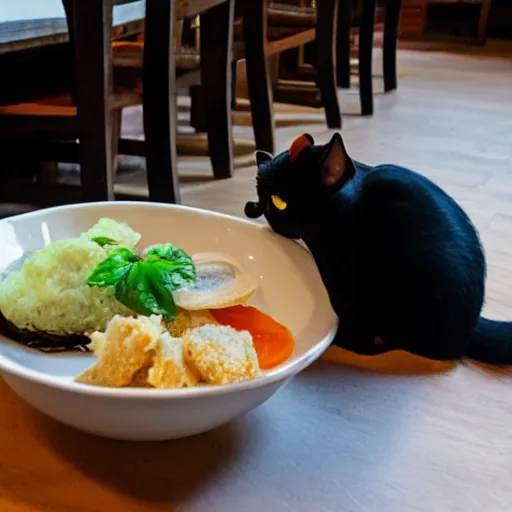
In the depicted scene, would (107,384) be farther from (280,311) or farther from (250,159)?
(250,159)

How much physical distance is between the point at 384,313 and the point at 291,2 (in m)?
2.29

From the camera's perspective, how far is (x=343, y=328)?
74 centimetres

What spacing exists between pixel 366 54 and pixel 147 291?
6.81 feet

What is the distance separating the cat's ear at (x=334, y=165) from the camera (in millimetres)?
687

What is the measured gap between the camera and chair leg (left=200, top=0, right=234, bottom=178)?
147 cm

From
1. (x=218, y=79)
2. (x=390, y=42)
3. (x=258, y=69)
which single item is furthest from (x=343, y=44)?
(x=218, y=79)

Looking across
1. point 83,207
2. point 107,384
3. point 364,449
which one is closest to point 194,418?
point 107,384

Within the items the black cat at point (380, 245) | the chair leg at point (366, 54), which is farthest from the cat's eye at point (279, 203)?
the chair leg at point (366, 54)

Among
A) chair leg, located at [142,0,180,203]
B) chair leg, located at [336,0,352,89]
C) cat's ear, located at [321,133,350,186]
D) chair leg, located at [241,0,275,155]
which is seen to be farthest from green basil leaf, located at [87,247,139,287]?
chair leg, located at [336,0,352,89]

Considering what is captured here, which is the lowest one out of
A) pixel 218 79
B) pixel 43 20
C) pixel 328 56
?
pixel 328 56

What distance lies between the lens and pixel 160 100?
1211 millimetres

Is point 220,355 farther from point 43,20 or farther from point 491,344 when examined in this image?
point 43,20

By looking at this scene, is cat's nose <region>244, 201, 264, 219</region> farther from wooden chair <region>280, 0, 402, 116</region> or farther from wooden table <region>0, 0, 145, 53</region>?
wooden chair <region>280, 0, 402, 116</region>

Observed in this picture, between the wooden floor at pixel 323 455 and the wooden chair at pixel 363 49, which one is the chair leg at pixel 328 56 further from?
the wooden floor at pixel 323 455
